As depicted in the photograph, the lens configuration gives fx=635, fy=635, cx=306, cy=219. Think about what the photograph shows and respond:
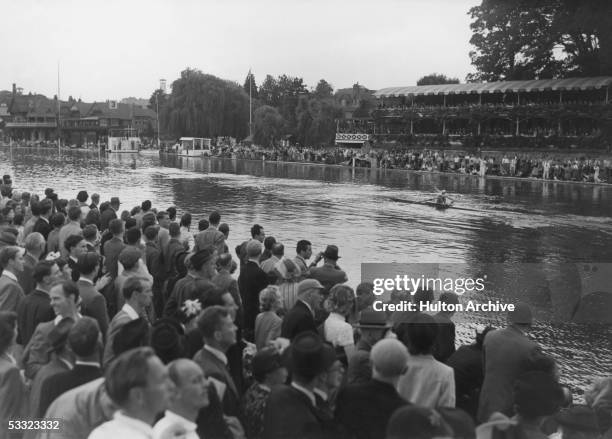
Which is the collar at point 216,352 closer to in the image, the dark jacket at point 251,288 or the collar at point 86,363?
the collar at point 86,363

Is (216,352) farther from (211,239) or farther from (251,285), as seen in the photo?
(211,239)

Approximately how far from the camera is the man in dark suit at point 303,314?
5.83 m

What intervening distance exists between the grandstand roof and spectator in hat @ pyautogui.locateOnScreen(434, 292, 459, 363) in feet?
167

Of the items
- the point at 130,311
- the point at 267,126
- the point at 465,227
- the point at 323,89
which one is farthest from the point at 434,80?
the point at 130,311

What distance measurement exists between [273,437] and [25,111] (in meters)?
153

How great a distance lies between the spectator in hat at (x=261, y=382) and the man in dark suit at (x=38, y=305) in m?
2.52

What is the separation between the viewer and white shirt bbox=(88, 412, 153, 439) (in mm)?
3170

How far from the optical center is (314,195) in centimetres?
3284

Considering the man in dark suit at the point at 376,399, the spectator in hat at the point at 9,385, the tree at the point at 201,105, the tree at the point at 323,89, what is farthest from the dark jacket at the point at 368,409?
the tree at the point at 323,89

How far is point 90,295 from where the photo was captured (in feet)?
20.3

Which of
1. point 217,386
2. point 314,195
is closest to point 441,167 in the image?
point 314,195

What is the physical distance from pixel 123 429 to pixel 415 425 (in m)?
1.48

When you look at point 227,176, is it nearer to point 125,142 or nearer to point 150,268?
point 150,268

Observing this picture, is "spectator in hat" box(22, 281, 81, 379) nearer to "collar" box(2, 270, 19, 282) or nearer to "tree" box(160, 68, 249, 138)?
"collar" box(2, 270, 19, 282)
